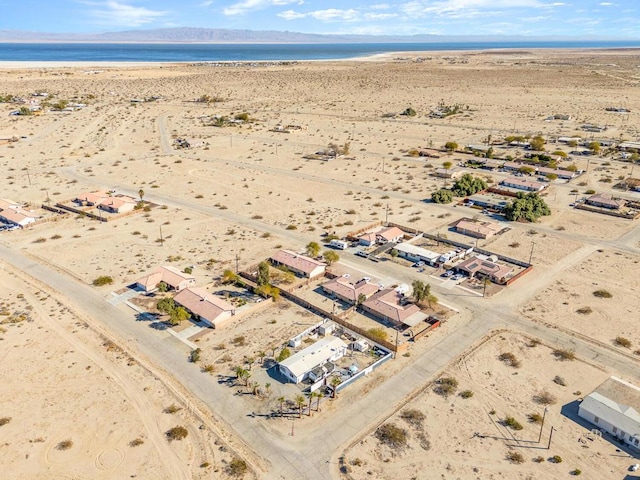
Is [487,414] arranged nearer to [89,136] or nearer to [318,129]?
[318,129]

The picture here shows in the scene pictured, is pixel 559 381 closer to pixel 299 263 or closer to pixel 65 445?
pixel 299 263

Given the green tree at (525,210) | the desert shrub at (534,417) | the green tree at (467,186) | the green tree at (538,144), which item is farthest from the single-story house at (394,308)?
the green tree at (538,144)

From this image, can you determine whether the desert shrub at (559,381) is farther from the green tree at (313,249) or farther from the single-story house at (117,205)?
the single-story house at (117,205)

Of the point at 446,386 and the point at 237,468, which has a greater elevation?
the point at 237,468

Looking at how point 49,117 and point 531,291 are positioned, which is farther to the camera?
point 49,117

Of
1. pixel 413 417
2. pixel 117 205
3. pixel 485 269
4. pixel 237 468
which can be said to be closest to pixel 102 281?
pixel 117 205

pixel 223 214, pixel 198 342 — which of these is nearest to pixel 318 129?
pixel 223 214
